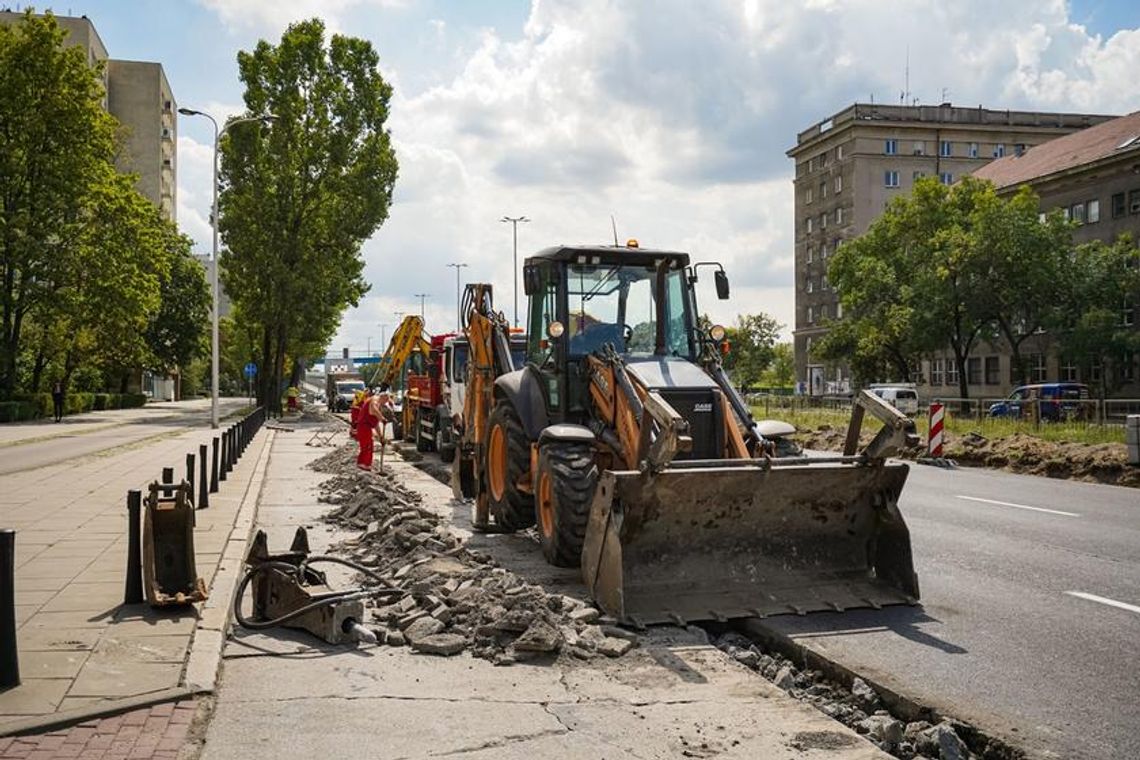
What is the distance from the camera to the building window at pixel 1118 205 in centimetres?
5572

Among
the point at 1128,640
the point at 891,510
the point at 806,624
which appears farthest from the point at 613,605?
the point at 1128,640

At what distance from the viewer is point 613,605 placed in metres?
7.33

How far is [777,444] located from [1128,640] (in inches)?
149

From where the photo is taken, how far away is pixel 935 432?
23688mm

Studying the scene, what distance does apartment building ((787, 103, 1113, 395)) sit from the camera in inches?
3442

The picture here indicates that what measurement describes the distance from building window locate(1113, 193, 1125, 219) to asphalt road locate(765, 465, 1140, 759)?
49875 mm

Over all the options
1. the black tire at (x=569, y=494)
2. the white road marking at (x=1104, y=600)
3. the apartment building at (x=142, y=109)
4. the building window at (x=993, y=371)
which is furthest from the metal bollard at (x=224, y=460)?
the apartment building at (x=142, y=109)

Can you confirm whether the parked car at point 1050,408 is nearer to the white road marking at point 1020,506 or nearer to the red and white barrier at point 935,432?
the red and white barrier at point 935,432

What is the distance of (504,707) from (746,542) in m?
2.95

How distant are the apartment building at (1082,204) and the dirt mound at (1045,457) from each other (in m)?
28.3

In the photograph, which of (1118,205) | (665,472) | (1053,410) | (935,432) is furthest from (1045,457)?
(1118,205)

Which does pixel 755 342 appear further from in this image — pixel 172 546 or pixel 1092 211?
pixel 172 546

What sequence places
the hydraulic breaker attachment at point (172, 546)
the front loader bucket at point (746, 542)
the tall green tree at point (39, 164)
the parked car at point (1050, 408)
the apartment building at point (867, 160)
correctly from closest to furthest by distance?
the hydraulic breaker attachment at point (172, 546) < the front loader bucket at point (746, 542) < the parked car at point (1050, 408) < the tall green tree at point (39, 164) < the apartment building at point (867, 160)

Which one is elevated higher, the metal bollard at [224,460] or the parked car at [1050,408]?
the parked car at [1050,408]
